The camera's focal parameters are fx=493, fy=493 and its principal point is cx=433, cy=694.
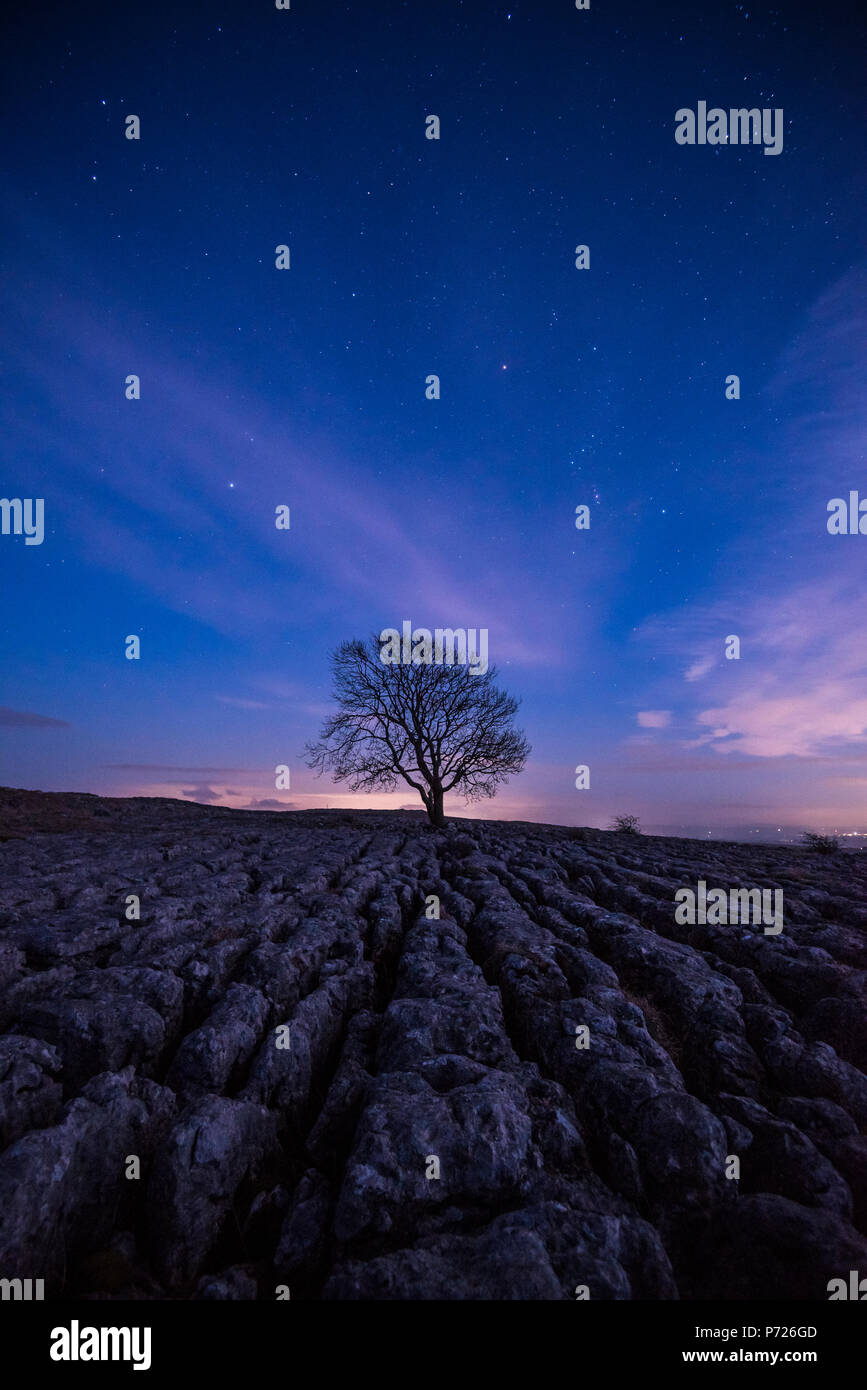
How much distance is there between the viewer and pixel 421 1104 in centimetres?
533

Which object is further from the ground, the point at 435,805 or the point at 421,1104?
the point at 421,1104

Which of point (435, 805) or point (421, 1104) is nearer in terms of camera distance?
point (421, 1104)

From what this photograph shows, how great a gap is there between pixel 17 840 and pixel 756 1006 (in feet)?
75.7

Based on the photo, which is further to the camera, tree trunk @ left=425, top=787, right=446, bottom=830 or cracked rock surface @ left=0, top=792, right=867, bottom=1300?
tree trunk @ left=425, top=787, right=446, bottom=830

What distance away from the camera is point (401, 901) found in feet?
41.8

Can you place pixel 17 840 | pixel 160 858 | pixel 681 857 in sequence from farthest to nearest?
pixel 681 857 < pixel 17 840 < pixel 160 858

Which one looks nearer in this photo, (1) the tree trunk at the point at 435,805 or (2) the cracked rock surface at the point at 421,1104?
(2) the cracked rock surface at the point at 421,1104

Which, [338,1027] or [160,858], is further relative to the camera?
[160,858]

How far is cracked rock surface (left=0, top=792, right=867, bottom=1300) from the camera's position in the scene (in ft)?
13.7

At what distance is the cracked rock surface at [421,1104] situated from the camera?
4.19 metres
